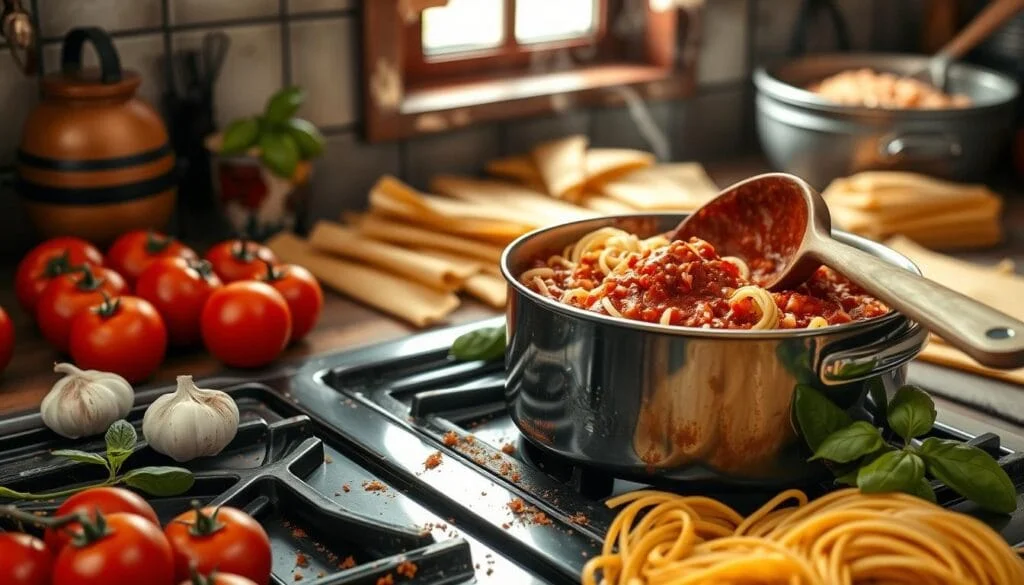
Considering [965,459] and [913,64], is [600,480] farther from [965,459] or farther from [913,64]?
[913,64]

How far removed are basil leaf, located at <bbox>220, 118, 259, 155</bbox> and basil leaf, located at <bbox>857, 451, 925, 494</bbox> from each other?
982 millimetres

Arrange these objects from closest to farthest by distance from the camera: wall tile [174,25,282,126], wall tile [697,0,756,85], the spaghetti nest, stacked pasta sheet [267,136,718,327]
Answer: the spaghetti nest, stacked pasta sheet [267,136,718,327], wall tile [174,25,282,126], wall tile [697,0,756,85]

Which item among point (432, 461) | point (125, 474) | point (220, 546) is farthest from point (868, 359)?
point (125, 474)

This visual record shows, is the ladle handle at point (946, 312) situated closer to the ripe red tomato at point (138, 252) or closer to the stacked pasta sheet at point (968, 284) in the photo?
the stacked pasta sheet at point (968, 284)

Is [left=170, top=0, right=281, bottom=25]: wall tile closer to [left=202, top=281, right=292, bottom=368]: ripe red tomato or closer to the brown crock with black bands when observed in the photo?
the brown crock with black bands

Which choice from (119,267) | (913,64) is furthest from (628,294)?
(913,64)

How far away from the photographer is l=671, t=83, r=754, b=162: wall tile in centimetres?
233

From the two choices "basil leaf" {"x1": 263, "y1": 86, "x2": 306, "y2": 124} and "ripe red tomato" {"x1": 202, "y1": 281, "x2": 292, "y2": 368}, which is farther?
→ "basil leaf" {"x1": 263, "y1": 86, "x2": 306, "y2": 124}

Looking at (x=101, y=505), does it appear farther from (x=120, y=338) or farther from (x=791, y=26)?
(x=791, y=26)

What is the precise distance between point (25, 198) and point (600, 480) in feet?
2.82

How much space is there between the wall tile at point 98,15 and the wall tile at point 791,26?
1.15m

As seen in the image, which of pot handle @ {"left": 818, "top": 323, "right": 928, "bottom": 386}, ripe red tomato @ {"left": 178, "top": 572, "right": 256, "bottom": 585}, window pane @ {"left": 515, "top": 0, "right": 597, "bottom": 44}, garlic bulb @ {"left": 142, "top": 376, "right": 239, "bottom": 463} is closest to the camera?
ripe red tomato @ {"left": 178, "top": 572, "right": 256, "bottom": 585}

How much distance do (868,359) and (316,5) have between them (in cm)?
109

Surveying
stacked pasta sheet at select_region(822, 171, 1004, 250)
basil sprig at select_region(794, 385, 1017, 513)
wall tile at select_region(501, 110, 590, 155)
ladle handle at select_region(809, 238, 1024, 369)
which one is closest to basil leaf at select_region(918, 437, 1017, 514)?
basil sprig at select_region(794, 385, 1017, 513)
